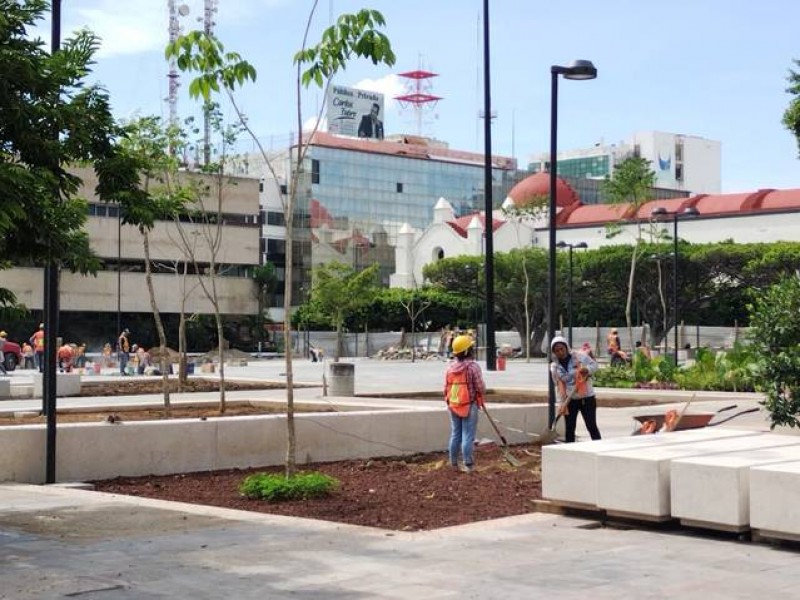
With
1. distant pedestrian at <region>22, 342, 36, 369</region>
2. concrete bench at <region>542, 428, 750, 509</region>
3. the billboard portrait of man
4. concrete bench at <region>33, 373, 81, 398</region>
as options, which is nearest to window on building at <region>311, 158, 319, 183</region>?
the billboard portrait of man

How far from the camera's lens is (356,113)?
5561 inches

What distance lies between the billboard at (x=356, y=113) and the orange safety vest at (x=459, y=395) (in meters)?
127

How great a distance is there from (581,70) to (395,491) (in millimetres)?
8247

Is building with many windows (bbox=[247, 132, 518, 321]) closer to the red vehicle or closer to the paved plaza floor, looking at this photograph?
the red vehicle

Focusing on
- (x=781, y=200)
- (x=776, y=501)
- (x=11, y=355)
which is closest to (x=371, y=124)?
(x=781, y=200)

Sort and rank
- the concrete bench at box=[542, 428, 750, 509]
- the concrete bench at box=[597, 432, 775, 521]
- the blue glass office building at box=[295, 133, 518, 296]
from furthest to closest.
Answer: the blue glass office building at box=[295, 133, 518, 296] → the concrete bench at box=[542, 428, 750, 509] → the concrete bench at box=[597, 432, 775, 521]

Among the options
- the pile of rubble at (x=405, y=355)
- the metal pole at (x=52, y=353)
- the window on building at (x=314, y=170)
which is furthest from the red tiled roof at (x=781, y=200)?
the metal pole at (x=52, y=353)

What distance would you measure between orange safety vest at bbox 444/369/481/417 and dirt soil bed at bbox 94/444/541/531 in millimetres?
692

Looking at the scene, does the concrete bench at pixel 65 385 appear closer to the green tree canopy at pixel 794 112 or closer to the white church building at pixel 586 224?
the green tree canopy at pixel 794 112

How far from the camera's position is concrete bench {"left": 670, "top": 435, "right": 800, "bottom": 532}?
8.75 metres

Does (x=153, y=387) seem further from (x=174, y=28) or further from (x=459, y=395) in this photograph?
(x=174, y=28)

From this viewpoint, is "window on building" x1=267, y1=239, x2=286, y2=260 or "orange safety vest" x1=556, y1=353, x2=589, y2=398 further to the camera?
"window on building" x1=267, y1=239, x2=286, y2=260

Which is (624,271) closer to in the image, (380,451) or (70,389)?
(70,389)

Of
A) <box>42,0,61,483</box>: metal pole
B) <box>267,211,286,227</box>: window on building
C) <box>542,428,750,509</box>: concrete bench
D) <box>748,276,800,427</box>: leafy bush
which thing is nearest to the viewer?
<box>542,428,750,509</box>: concrete bench
